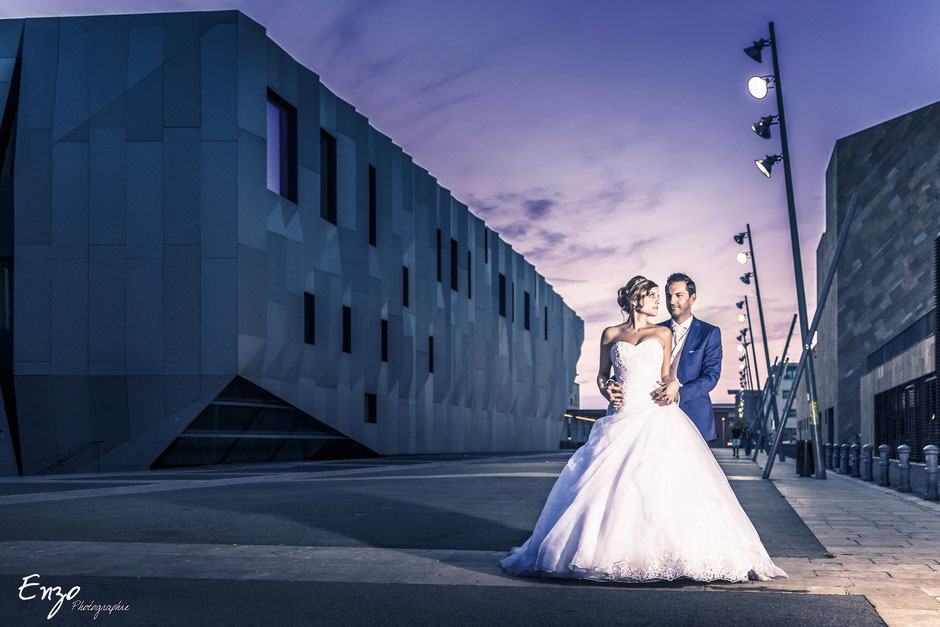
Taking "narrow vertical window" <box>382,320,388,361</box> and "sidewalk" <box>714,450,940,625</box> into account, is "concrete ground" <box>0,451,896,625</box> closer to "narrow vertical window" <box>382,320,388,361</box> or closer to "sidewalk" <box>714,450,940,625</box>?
"sidewalk" <box>714,450,940,625</box>

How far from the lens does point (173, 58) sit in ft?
93.7

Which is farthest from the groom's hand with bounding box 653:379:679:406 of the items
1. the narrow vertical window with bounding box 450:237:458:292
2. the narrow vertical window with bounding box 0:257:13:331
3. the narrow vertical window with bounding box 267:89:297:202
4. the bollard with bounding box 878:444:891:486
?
the narrow vertical window with bounding box 450:237:458:292

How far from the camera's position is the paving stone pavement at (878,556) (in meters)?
5.77

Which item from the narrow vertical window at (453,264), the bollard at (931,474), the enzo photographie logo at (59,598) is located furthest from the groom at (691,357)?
the narrow vertical window at (453,264)

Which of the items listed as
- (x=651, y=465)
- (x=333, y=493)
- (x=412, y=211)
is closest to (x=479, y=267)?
(x=412, y=211)

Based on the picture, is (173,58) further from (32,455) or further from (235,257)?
(32,455)

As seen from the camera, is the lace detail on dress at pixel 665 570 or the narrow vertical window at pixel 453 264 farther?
the narrow vertical window at pixel 453 264

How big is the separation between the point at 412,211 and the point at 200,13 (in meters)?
16.3

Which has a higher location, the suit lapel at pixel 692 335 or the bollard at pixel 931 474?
the suit lapel at pixel 692 335

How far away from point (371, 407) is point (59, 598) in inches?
1306

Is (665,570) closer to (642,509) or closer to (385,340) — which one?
(642,509)

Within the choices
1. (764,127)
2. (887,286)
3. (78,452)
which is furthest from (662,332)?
(887,286)

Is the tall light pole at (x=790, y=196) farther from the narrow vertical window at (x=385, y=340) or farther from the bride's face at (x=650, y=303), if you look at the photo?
the narrow vertical window at (x=385, y=340)

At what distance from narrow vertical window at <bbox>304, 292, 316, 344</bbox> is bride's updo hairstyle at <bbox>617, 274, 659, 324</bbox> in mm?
26949
